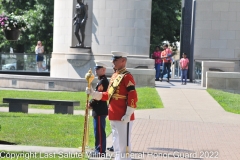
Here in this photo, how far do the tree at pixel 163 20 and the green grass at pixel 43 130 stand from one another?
27.0m

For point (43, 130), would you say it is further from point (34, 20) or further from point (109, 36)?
point (34, 20)

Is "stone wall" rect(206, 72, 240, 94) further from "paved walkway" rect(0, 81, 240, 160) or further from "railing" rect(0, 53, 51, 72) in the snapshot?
"railing" rect(0, 53, 51, 72)

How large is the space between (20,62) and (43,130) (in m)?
19.8

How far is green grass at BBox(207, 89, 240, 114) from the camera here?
22234 millimetres

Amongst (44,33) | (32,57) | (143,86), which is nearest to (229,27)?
(143,86)

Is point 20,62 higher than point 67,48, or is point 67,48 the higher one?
point 67,48

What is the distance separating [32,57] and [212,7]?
10011 millimetres

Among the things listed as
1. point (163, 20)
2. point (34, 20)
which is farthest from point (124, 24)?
point (34, 20)

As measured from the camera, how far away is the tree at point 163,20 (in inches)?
1748

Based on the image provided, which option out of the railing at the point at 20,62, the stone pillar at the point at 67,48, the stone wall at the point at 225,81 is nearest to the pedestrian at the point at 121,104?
the stone wall at the point at 225,81

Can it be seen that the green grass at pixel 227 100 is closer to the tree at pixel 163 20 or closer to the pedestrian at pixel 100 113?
the pedestrian at pixel 100 113

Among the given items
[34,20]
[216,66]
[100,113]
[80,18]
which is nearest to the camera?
[100,113]

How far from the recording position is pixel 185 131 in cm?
1628

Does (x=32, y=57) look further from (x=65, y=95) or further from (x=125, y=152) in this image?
(x=125, y=152)
